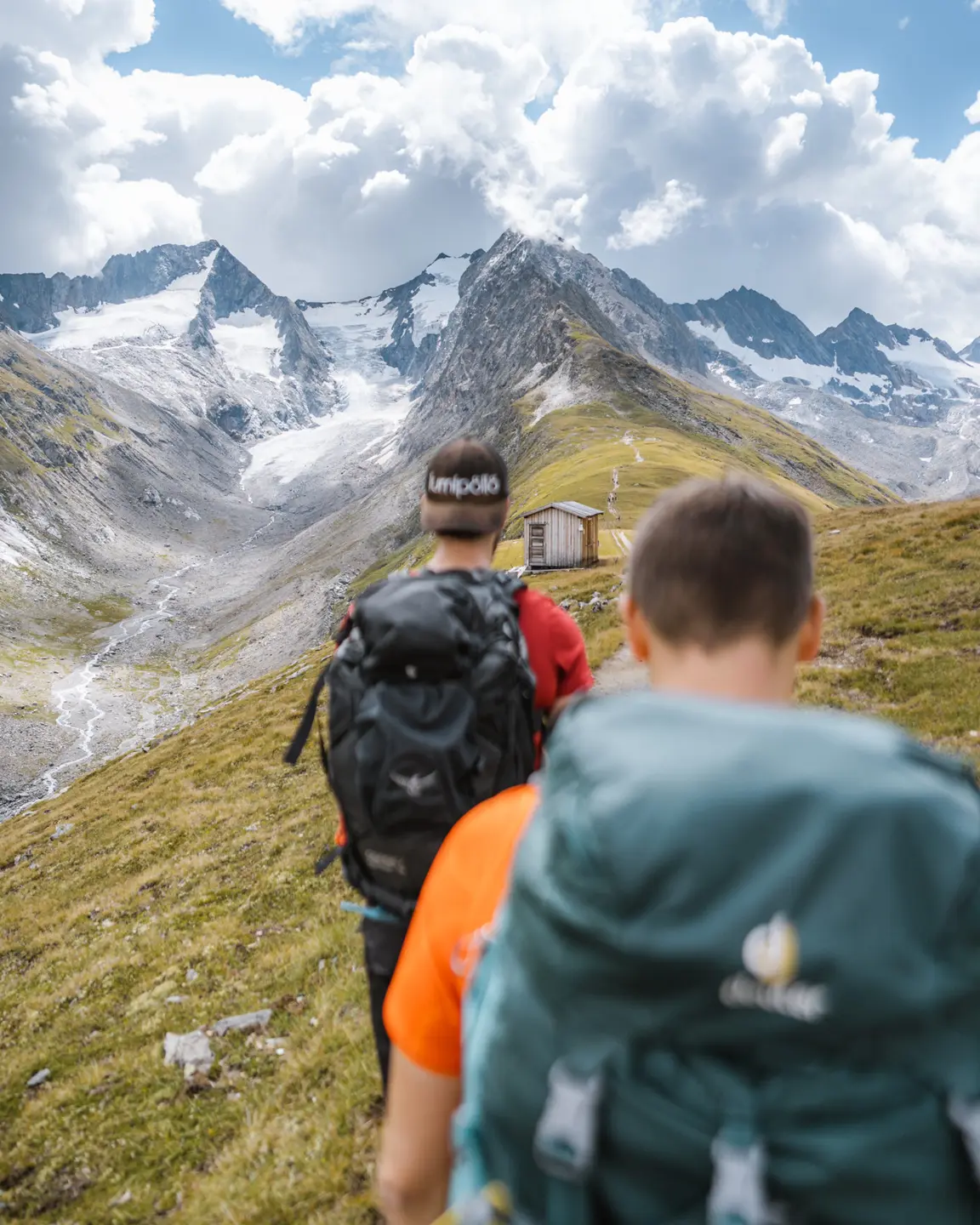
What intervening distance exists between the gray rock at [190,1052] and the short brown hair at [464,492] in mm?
7485

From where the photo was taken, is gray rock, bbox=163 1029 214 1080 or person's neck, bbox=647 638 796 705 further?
gray rock, bbox=163 1029 214 1080

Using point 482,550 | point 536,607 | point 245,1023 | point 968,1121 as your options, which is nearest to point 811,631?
point 968,1121

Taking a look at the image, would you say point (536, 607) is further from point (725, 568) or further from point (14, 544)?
point (14, 544)

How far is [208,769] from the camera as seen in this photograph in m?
27.3

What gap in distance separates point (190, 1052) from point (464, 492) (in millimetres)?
8060

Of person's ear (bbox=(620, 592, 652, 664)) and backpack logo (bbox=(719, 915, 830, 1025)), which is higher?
person's ear (bbox=(620, 592, 652, 664))

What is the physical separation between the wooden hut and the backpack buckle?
48669 millimetres

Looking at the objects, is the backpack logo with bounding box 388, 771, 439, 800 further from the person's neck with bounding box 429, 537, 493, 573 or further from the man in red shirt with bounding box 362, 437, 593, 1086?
the person's neck with bounding box 429, 537, 493, 573

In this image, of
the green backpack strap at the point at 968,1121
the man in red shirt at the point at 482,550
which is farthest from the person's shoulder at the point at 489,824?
the man in red shirt at the point at 482,550

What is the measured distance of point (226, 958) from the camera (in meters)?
11.0

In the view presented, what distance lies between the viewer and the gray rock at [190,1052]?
822cm

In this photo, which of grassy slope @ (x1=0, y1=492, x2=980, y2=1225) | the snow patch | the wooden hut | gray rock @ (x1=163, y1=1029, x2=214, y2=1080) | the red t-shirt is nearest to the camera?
the red t-shirt

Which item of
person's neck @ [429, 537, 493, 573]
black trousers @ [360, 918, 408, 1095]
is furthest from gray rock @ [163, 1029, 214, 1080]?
person's neck @ [429, 537, 493, 573]

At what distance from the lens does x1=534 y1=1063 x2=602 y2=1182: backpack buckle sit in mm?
1707
